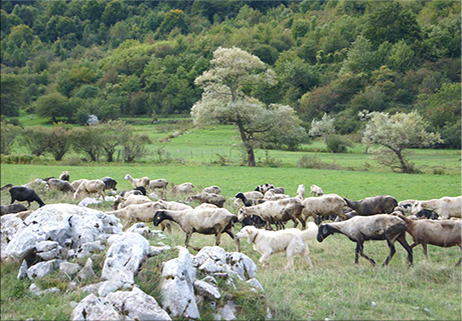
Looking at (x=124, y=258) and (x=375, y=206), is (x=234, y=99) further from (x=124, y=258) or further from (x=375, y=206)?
(x=124, y=258)

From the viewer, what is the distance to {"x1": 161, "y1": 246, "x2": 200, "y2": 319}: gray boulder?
7273mm

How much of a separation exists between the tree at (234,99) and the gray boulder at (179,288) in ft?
106

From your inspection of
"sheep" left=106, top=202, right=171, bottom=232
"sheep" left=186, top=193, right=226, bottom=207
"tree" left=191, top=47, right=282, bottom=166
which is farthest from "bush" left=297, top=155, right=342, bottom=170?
"sheep" left=106, top=202, right=171, bottom=232

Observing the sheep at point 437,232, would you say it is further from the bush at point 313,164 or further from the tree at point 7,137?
the tree at point 7,137

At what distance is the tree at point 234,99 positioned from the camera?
40219mm

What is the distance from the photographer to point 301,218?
15367 mm

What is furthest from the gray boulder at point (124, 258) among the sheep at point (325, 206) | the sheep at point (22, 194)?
the sheep at point (22, 194)

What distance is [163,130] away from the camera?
8000 cm

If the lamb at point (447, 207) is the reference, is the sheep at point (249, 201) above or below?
below

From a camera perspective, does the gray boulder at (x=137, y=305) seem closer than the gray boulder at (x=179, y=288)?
Yes

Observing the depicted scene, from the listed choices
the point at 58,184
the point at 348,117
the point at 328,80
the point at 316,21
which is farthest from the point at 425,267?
the point at 316,21

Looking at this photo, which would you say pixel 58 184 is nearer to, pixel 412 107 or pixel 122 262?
pixel 122 262

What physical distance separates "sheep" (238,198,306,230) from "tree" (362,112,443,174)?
24985 millimetres

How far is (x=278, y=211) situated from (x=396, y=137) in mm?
25564
